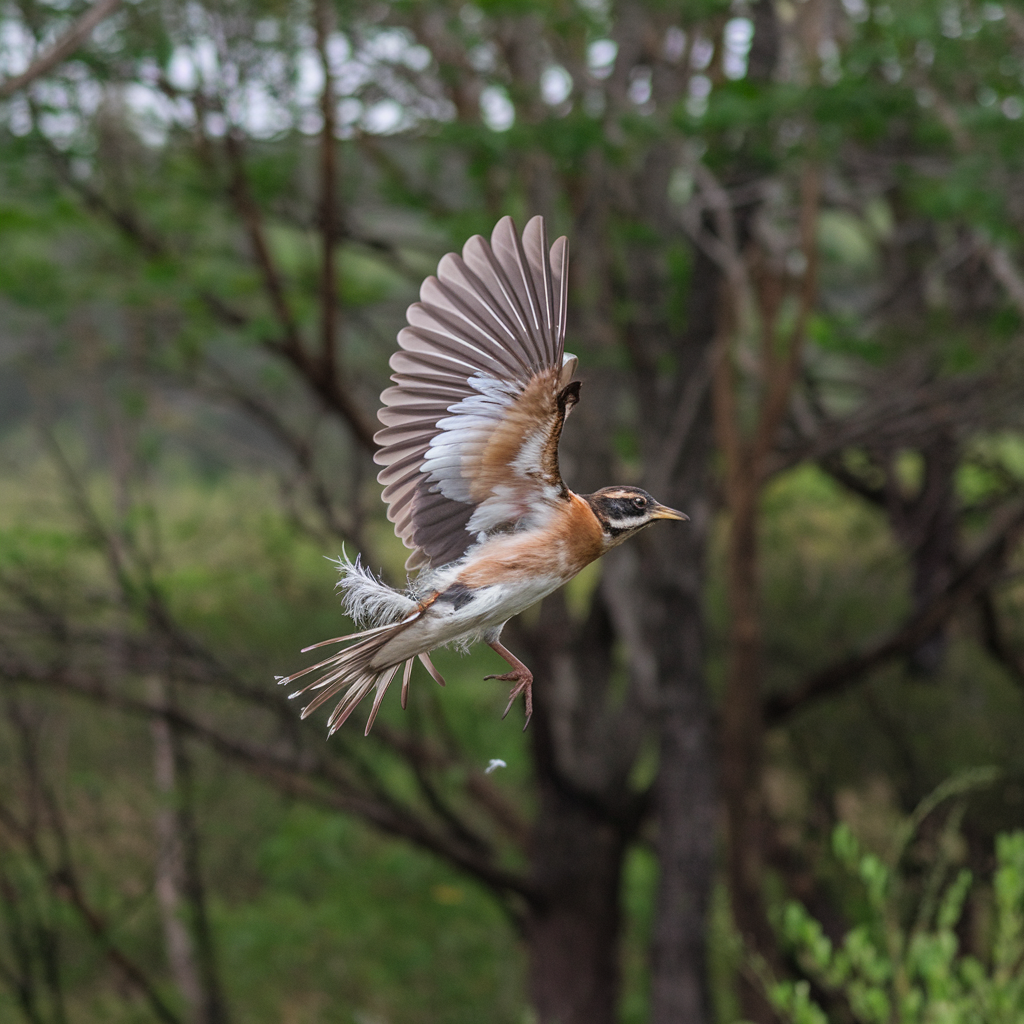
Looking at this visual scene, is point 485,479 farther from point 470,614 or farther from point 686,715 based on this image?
point 686,715

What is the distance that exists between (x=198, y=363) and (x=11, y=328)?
1646 mm

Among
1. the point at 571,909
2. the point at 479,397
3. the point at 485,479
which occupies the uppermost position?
the point at 479,397

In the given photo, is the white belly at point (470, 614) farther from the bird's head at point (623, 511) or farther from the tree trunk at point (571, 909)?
the tree trunk at point (571, 909)

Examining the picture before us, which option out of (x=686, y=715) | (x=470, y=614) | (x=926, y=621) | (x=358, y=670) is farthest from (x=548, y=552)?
(x=926, y=621)

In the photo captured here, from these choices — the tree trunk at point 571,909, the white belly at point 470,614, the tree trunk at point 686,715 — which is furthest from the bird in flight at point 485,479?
the tree trunk at point 571,909

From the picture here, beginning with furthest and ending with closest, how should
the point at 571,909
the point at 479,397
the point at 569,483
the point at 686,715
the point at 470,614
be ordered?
1. the point at 571,909
2. the point at 686,715
3. the point at 569,483
4. the point at 479,397
5. the point at 470,614

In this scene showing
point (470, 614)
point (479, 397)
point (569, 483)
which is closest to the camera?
point (470, 614)

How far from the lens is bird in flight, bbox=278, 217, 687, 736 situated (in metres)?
2.38

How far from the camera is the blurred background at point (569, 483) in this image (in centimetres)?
763

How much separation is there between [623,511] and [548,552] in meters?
0.24

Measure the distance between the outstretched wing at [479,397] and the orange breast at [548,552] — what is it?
5 cm

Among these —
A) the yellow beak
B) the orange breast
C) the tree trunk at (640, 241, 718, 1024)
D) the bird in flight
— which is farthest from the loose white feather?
the tree trunk at (640, 241, 718, 1024)

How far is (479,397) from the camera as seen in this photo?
2512 mm

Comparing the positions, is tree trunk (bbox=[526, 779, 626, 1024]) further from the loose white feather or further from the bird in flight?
the loose white feather
